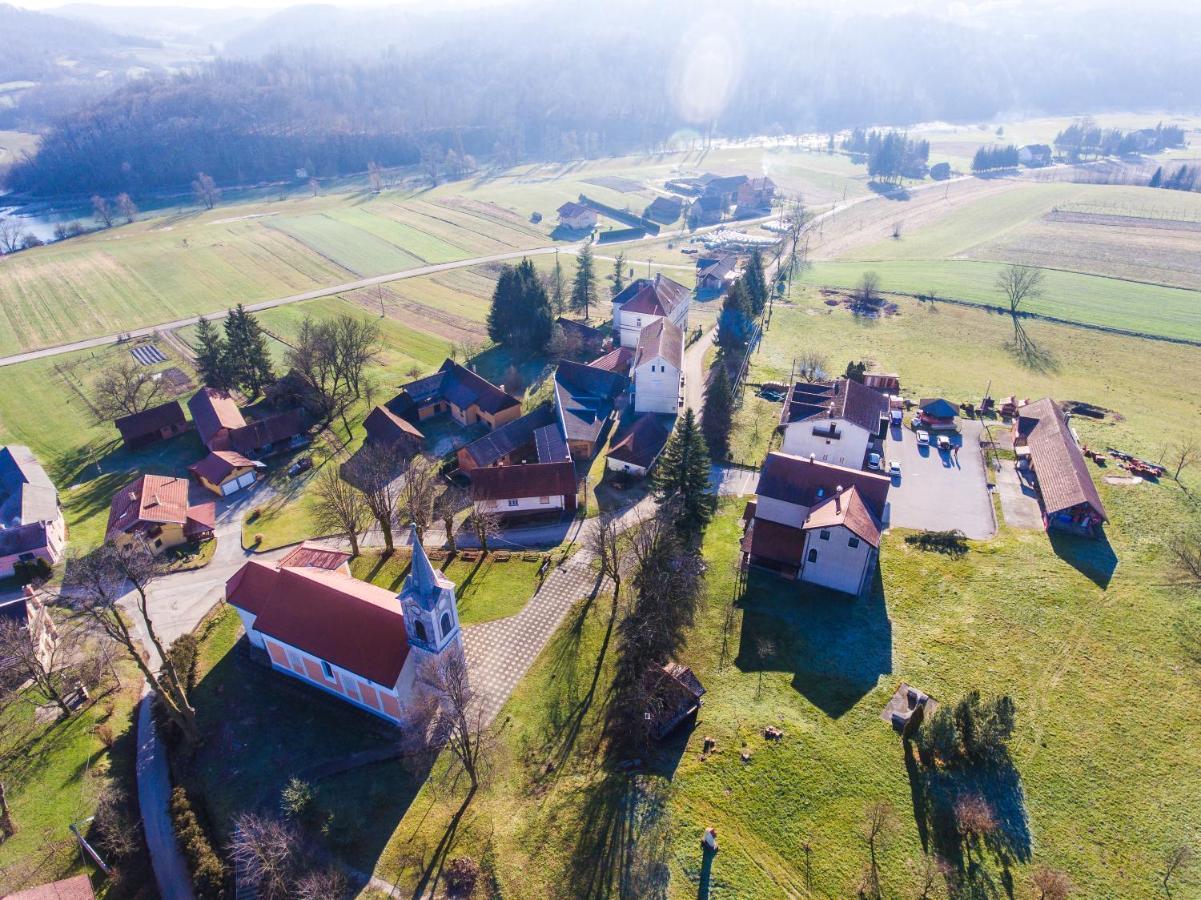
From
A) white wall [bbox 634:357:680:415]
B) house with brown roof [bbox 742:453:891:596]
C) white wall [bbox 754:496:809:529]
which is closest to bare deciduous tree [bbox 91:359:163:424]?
white wall [bbox 634:357:680:415]

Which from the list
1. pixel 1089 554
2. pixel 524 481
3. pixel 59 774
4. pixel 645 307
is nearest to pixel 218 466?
pixel 524 481

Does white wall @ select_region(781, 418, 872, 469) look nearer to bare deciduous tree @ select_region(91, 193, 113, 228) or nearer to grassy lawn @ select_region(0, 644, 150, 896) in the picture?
grassy lawn @ select_region(0, 644, 150, 896)

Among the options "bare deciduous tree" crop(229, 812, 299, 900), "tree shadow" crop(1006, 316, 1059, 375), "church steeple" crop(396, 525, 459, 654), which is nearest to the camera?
"bare deciduous tree" crop(229, 812, 299, 900)

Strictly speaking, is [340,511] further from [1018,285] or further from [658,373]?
[1018,285]

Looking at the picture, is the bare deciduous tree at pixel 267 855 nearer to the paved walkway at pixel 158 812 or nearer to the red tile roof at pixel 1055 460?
the paved walkway at pixel 158 812

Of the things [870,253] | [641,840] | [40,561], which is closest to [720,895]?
[641,840]

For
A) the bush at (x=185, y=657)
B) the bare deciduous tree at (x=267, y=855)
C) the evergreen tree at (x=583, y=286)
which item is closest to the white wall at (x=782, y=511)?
the bare deciduous tree at (x=267, y=855)
